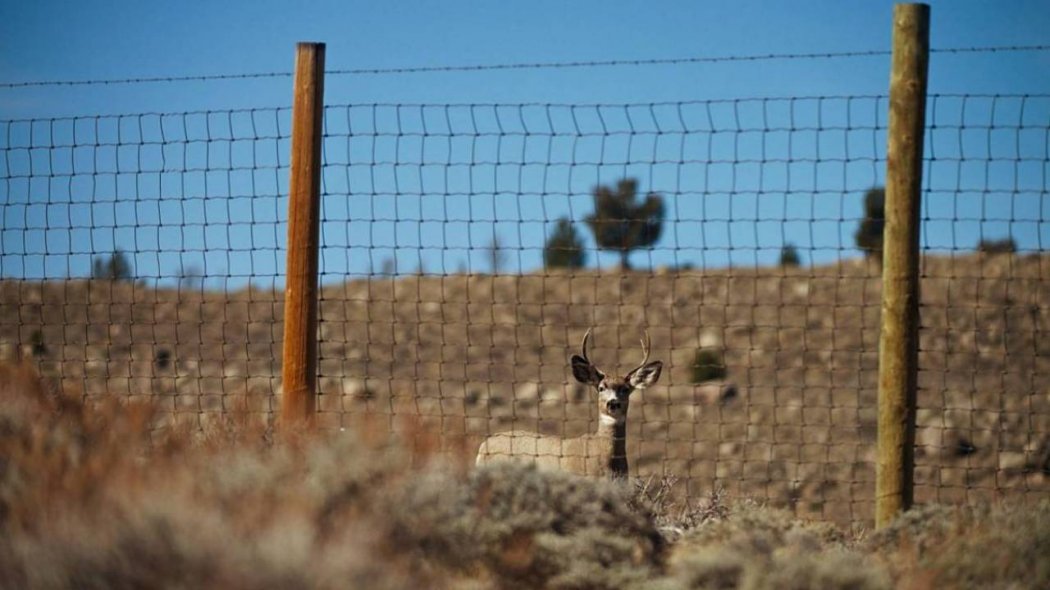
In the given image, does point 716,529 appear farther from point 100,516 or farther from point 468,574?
point 100,516

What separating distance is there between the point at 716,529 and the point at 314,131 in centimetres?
304

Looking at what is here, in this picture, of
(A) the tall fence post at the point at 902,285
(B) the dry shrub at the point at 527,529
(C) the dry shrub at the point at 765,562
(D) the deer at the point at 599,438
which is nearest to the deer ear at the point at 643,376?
(D) the deer at the point at 599,438

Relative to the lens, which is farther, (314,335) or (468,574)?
(314,335)

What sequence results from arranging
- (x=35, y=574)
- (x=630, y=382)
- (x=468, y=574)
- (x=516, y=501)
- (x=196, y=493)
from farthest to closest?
1. (x=630, y=382)
2. (x=516, y=501)
3. (x=468, y=574)
4. (x=196, y=493)
5. (x=35, y=574)

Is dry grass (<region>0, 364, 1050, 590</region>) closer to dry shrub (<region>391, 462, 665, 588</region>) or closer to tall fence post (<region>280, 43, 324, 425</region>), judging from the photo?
dry shrub (<region>391, 462, 665, 588</region>)

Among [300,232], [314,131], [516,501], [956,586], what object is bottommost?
A: [956,586]

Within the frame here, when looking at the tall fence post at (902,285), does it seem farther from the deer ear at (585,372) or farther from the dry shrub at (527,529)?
the deer ear at (585,372)

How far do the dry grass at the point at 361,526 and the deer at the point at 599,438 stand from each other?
10.5 ft

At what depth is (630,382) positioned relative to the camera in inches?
422

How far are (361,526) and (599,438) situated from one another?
587 cm

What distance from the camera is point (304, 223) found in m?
6.88

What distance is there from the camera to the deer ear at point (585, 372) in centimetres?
1032

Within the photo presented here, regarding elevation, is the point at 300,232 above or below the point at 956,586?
above

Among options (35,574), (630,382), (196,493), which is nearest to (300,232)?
(196,493)
